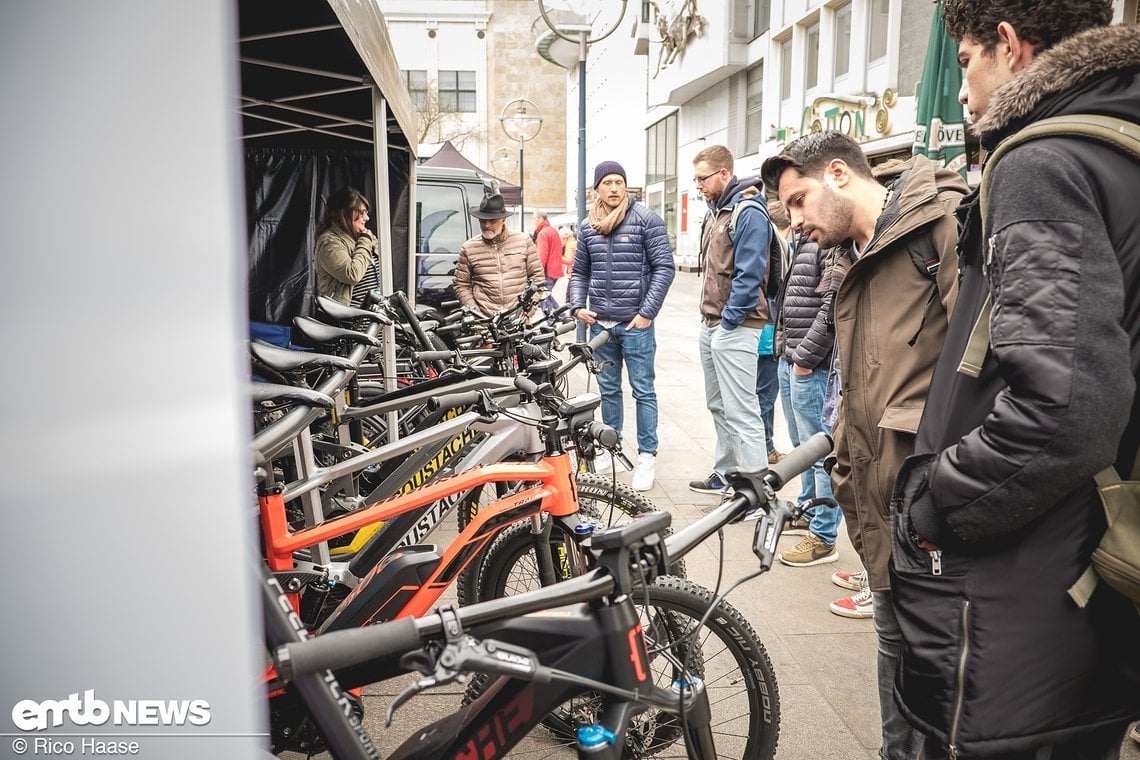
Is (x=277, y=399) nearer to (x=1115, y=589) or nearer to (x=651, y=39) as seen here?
(x=1115, y=589)

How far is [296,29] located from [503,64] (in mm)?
56120

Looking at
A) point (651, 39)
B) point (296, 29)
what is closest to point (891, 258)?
point (296, 29)

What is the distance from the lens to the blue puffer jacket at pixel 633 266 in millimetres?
5891

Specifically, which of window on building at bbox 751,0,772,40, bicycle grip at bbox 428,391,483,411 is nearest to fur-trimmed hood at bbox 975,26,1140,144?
bicycle grip at bbox 428,391,483,411

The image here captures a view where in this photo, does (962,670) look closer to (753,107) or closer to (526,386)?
(526,386)

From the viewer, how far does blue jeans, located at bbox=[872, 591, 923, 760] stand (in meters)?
2.29

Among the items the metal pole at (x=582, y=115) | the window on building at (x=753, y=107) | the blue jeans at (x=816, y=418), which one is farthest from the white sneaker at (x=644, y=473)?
the window on building at (x=753, y=107)

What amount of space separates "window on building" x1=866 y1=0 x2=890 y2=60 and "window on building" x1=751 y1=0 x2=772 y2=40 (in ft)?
23.7

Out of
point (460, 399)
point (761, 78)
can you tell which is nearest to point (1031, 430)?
point (460, 399)

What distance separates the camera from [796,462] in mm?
1698

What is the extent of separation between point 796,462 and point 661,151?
132 ft

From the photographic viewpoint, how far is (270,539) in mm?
2629

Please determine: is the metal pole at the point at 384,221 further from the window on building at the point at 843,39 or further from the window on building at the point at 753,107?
the window on building at the point at 753,107

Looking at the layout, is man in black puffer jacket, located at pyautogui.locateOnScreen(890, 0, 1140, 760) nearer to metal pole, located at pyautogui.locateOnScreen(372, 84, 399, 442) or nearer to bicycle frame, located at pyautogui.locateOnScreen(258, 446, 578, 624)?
bicycle frame, located at pyautogui.locateOnScreen(258, 446, 578, 624)
